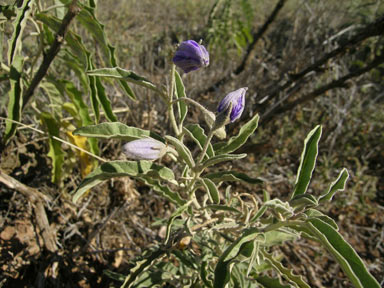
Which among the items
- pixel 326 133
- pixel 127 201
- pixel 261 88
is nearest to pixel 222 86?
pixel 261 88

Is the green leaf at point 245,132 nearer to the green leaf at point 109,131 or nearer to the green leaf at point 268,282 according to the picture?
the green leaf at point 109,131

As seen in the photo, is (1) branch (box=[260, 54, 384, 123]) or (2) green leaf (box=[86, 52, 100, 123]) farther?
(1) branch (box=[260, 54, 384, 123])

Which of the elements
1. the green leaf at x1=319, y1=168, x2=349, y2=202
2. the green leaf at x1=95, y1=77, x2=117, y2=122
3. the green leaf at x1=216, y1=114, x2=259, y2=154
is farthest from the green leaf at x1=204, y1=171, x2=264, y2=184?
the green leaf at x1=95, y1=77, x2=117, y2=122

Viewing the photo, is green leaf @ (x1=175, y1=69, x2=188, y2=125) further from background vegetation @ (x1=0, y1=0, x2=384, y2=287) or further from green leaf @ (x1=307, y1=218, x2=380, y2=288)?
green leaf @ (x1=307, y1=218, x2=380, y2=288)

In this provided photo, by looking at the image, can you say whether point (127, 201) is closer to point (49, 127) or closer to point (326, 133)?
point (49, 127)

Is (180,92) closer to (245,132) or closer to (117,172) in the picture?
(245,132)

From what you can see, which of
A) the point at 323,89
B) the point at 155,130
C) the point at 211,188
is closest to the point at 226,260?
the point at 211,188
